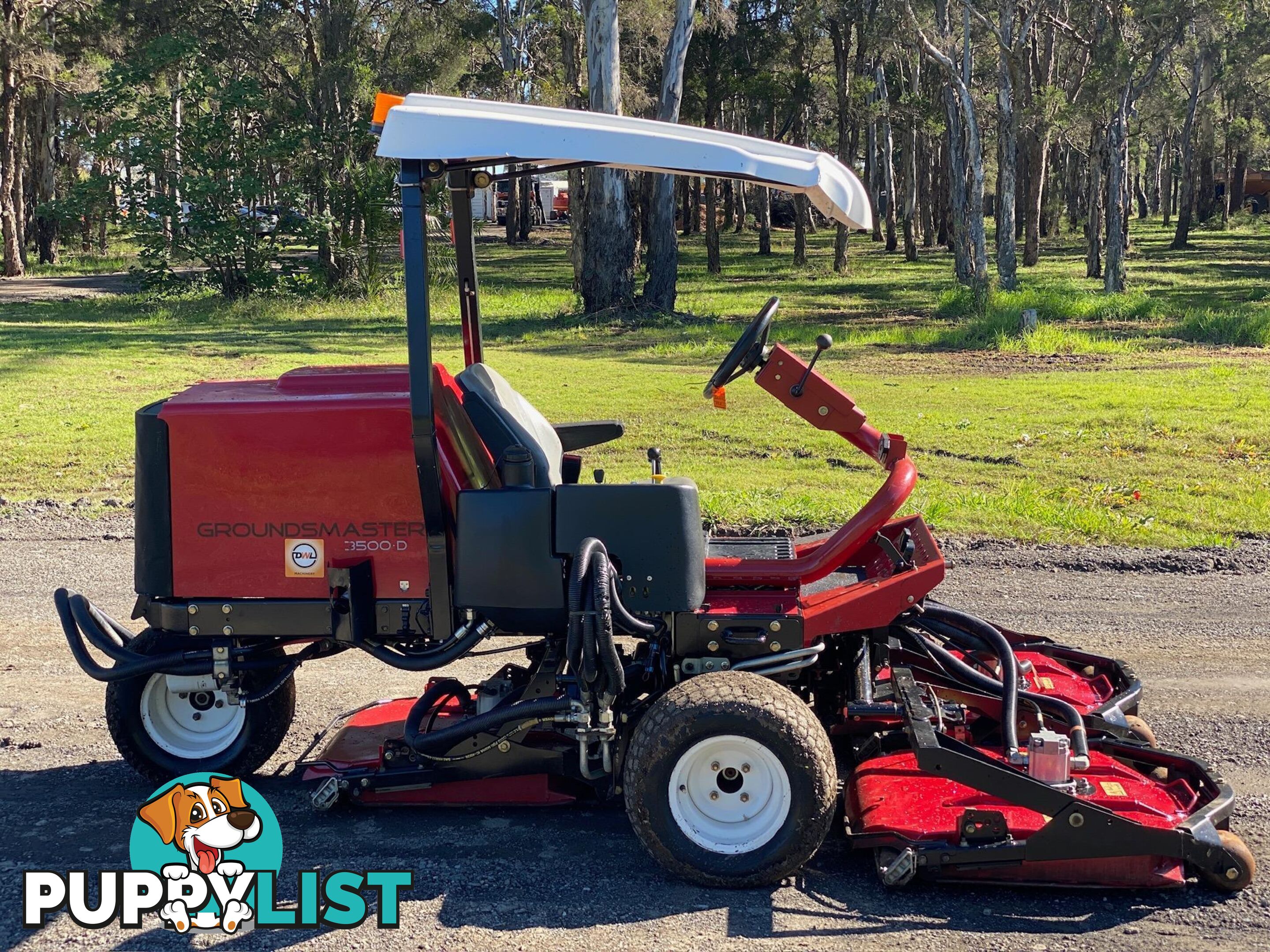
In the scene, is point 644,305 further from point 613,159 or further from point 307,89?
point 613,159

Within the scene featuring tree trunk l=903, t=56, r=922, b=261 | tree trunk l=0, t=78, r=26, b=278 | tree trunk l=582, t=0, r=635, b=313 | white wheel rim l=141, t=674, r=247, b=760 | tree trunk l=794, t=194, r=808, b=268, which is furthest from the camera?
tree trunk l=903, t=56, r=922, b=261

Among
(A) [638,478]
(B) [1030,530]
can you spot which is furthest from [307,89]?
(B) [1030,530]

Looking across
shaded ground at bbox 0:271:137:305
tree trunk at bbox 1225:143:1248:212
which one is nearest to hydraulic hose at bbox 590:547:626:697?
shaded ground at bbox 0:271:137:305

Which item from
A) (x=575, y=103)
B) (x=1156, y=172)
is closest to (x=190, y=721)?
(x=575, y=103)

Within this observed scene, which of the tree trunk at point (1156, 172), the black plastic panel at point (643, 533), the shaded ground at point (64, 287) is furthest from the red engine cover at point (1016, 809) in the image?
the tree trunk at point (1156, 172)

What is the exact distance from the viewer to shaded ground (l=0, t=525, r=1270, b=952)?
148 inches

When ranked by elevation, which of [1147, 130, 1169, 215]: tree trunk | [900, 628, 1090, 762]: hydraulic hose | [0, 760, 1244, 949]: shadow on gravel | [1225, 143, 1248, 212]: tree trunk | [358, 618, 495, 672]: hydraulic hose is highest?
[1147, 130, 1169, 215]: tree trunk

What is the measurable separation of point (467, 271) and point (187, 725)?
6.89 ft

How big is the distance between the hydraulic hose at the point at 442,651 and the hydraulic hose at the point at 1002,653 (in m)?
1.71

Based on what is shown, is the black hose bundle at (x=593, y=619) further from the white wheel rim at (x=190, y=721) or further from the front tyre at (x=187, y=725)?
the white wheel rim at (x=190, y=721)

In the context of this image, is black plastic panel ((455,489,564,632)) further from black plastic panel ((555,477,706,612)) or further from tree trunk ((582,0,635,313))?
tree trunk ((582,0,635,313))

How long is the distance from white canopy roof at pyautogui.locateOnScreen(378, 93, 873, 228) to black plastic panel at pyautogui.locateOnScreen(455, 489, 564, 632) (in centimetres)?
110

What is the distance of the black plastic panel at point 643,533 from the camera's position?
4223 millimetres

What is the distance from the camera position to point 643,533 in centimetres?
425
